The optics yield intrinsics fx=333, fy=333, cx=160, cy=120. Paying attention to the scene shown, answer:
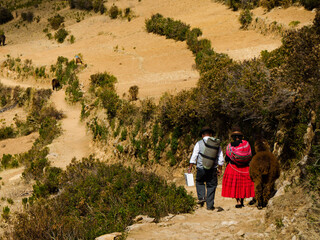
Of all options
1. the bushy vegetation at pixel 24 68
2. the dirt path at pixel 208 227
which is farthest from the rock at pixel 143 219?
the bushy vegetation at pixel 24 68

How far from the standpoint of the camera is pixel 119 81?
2061 centimetres

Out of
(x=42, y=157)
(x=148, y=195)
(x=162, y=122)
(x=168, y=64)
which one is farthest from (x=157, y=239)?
(x=168, y=64)

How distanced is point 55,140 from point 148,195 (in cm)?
1122

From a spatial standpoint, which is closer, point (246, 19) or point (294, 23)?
point (294, 23)

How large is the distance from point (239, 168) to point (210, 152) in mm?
656

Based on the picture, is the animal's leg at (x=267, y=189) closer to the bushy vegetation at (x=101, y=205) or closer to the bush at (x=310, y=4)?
the bushy vegetation at (x=101, y=205)

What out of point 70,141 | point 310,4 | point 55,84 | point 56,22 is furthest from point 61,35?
point 310,4

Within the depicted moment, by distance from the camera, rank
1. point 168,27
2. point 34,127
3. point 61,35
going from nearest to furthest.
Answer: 1. point 34,127
2. point 168,27
3. point 61,35

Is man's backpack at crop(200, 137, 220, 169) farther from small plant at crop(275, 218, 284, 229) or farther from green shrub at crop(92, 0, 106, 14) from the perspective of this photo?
green shrub at crop(92, 0, 106, 14)

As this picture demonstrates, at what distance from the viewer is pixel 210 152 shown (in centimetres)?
613

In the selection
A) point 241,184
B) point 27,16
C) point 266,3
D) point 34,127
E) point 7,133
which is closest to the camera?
point 241,184

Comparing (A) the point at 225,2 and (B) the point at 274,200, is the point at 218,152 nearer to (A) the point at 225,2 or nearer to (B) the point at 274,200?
(B) the point at 274,200

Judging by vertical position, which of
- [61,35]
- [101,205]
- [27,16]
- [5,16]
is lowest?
[101,205]

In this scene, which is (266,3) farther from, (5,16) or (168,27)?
(5,16)
